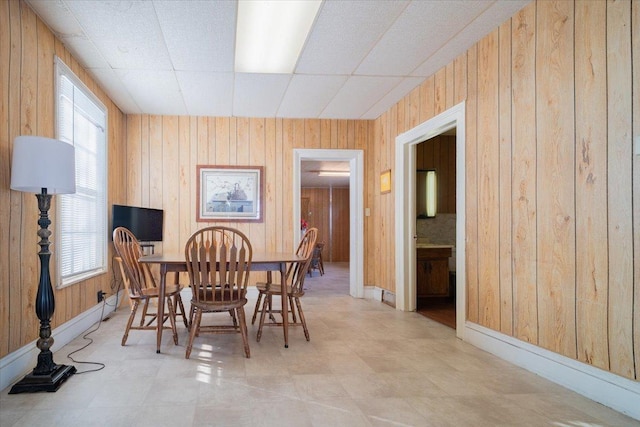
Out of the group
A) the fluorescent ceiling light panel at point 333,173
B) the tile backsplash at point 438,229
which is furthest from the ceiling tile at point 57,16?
the fluorescent ceiling light panel at point 333,173

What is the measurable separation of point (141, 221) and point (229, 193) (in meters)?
1.23

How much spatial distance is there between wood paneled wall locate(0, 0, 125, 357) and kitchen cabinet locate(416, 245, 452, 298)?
13.0 ft

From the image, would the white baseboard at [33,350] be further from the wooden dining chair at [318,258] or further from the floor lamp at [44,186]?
the wooden dining chair at [318,258]

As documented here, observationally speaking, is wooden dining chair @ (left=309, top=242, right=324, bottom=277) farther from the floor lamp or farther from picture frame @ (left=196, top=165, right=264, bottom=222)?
the floor lamp

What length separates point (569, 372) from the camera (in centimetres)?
237

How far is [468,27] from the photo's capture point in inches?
119

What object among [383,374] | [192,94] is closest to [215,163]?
[192,94]

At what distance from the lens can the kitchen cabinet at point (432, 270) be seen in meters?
5.24

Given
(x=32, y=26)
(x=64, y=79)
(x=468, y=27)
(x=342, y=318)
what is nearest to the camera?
(x=32, y=26)

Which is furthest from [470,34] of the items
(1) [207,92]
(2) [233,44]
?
(1) [207,92]

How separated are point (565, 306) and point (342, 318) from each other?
2.33 metres

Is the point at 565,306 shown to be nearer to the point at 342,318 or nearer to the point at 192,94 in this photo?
the point at 342,318

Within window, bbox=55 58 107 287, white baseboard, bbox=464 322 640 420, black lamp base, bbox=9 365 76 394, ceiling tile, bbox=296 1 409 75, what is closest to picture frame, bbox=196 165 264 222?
window, bbox=55 58 107 287

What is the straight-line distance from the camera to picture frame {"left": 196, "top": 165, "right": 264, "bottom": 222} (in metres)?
5.50
